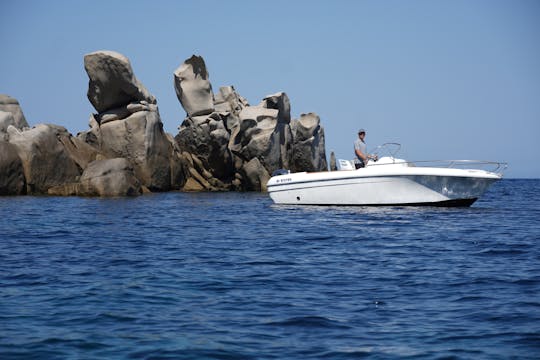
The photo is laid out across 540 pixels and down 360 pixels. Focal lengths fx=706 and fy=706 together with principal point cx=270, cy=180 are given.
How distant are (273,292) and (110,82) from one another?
109ft

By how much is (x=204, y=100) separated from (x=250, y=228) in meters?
30.8

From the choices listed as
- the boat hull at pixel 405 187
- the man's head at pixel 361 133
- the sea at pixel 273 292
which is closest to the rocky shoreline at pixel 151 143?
the boat hull at pixel 405 187

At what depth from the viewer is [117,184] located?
109 feet

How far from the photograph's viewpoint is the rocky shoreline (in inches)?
1340

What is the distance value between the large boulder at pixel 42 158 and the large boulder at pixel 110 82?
217 inches

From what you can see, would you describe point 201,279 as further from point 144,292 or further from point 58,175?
point 58,175

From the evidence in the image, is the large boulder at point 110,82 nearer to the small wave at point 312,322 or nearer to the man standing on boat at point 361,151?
the man standing on boat at point 361,151

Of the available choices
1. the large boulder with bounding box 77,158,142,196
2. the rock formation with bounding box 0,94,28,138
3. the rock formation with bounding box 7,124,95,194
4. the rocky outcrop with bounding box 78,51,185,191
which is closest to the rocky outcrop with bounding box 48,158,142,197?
the large boulder with bounding box 77,158,142,196

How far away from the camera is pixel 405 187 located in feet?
74.2

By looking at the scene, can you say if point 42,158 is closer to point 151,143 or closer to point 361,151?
point 151,143

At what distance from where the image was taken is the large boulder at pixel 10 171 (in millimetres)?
32281

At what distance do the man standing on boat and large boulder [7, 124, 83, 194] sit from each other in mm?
17703

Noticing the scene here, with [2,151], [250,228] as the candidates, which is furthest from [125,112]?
[250,228]

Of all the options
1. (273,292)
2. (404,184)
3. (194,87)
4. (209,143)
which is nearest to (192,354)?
(273,292)
